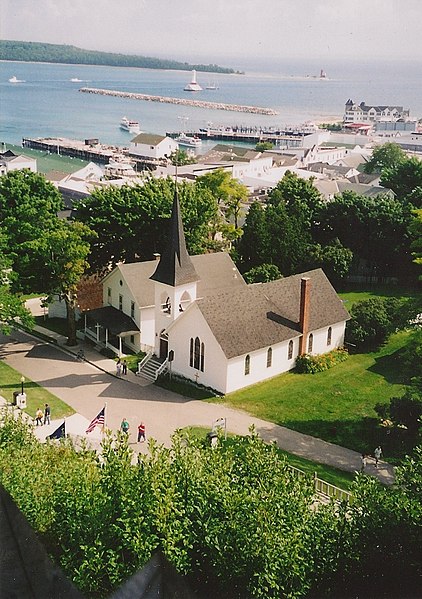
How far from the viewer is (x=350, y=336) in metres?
27.2

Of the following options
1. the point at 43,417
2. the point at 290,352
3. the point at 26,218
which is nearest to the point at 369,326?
the point at 290,352

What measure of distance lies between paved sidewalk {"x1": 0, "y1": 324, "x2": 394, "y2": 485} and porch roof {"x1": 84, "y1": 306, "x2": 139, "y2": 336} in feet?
3.76

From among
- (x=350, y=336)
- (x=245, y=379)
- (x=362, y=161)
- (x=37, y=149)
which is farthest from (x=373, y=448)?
(x=37, y=149)

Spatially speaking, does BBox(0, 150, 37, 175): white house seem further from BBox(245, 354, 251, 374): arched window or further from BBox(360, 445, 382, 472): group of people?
BBox(360, 445, 382, 472): group of people

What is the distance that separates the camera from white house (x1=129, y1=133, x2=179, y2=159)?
86.7 metres

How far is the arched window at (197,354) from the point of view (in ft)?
77.6

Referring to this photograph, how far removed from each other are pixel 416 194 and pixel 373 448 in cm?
2253

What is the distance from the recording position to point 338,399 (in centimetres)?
2225

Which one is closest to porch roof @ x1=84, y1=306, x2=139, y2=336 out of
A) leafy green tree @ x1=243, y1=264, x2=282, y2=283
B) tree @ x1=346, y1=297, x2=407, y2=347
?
leafy green tree @ x1=243, y1=264, x2=282, y2=283

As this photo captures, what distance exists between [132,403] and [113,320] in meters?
6.18

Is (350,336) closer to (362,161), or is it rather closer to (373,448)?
(373,448)

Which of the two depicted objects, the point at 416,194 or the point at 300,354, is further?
the point at 416,194

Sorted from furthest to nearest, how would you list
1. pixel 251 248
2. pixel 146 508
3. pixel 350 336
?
pixel 251 248, pixel 350 336, pixel 146 508

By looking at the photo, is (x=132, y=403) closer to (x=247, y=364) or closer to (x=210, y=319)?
(x=210, y=319)
